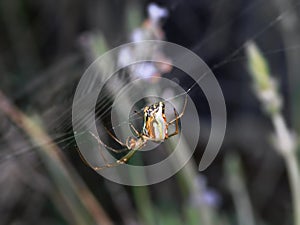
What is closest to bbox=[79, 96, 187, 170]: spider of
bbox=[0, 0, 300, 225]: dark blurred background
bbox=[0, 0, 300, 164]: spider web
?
bbox=[0, 0, 300, 164]: spider web

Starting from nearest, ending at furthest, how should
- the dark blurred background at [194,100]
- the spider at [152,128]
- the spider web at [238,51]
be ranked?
1. the spider at [152,128]
2. the spider web at [238,51]
3. the dark blurred background at [194,100]

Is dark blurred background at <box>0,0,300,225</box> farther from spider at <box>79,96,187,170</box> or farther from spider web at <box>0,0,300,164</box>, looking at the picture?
spider at <box>79,96,187,170</box>

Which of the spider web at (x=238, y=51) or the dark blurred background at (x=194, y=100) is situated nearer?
the spider web at (x=238, y=51)

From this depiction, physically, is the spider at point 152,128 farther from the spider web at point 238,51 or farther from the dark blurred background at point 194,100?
the dark blurred background at point 194,100

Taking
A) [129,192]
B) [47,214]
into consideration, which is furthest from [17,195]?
[129,192]

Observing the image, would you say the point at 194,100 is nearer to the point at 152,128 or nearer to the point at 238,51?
the point at 238,51

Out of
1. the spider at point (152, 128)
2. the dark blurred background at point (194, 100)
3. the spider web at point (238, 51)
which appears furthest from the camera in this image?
the dark blurred background at point (194, 100)

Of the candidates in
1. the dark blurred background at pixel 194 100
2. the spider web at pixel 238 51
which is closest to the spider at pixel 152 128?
the spider web at pixel 238 51

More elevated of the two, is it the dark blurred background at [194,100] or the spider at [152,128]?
the dark blurred background at [194,100]
